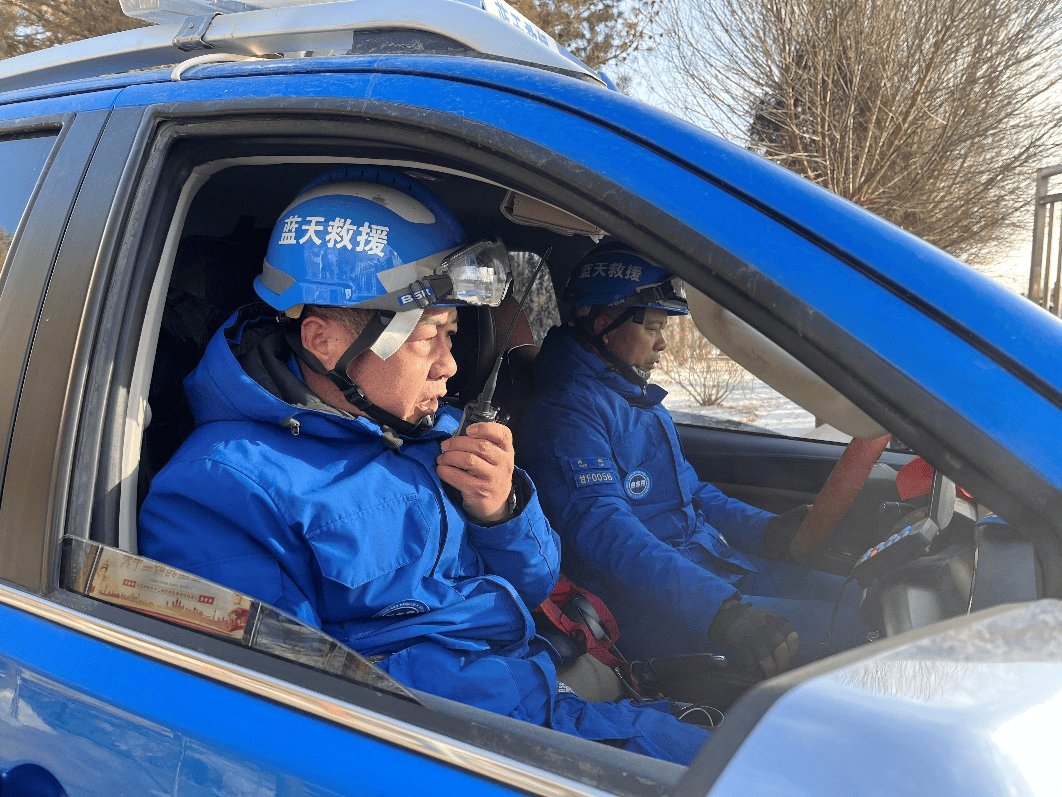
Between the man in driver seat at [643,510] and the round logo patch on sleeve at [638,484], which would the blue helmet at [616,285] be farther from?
the round logo patch on sleeve at [638,484]

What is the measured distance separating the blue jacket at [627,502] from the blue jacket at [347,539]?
523 mm

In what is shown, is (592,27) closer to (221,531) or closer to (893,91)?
(893,91)

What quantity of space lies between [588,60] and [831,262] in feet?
32.0

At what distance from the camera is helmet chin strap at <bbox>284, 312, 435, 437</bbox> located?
5.81ft

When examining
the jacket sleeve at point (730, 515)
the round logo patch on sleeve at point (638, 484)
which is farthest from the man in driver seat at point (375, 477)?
the jacket sleeve at point (730, 515)

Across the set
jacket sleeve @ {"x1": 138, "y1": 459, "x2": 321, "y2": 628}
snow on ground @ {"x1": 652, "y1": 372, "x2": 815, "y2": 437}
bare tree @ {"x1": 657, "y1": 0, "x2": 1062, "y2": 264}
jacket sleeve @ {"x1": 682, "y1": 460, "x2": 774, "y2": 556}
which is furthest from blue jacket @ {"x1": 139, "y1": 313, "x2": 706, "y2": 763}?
bare tree @ {"x1": 657, "y1": 0, "x2": 1062, "y2": 264}

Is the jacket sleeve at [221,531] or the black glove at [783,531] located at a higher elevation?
the black glove at [783,531]

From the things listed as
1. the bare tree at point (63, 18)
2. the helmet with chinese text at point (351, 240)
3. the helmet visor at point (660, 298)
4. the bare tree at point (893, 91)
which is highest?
the bare tree at point (893, 91)

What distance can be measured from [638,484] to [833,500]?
65 centimetres

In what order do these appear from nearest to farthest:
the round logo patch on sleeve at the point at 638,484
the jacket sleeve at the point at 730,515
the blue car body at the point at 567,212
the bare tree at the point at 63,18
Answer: the blue car body at the point at 567,212 < the round logo patch on sleeve at the point at 638,484 < the jacket sleeve at the point at 730,515 < the bare tree at the point at 63,18

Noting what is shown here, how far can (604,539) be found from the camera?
249cm

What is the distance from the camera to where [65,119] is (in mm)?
1463

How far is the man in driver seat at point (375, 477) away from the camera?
57.6 inches

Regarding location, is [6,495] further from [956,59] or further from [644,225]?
[956,59]
